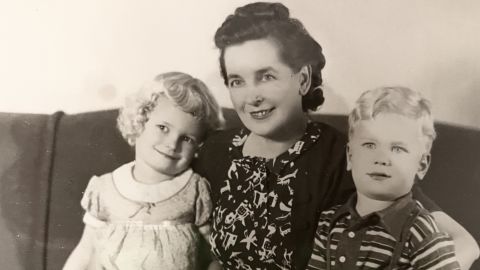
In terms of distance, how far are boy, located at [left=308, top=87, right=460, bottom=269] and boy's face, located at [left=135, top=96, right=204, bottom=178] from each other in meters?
0.25

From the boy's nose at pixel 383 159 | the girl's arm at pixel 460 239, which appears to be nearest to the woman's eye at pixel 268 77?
the boy's nose at pixel 383 159

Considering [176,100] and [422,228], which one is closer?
[422,228]

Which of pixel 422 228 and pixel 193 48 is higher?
pixel 193 48

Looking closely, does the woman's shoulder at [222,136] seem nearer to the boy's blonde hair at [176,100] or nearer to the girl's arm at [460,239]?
the boy's blonde hair at [176,100]

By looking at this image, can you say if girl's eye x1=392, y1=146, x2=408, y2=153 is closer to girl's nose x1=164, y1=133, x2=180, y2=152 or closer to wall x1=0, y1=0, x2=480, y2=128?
wall x1=0, y1=0, x2=480, y2=128

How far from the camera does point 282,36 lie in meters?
0.81

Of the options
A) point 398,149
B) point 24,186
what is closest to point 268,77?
point 398,149

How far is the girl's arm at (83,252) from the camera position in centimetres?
90

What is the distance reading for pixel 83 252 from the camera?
90cm

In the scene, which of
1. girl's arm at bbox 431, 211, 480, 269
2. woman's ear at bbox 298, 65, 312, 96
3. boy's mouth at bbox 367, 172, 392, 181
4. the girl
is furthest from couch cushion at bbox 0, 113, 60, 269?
girl's arm at bbox 431, 211, 480, 269

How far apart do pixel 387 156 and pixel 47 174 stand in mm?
607

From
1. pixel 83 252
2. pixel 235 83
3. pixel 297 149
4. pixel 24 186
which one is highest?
pixel 235 83

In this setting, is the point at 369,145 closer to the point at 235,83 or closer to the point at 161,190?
the point at 235,83

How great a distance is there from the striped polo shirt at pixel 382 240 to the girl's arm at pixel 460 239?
0.09ft
